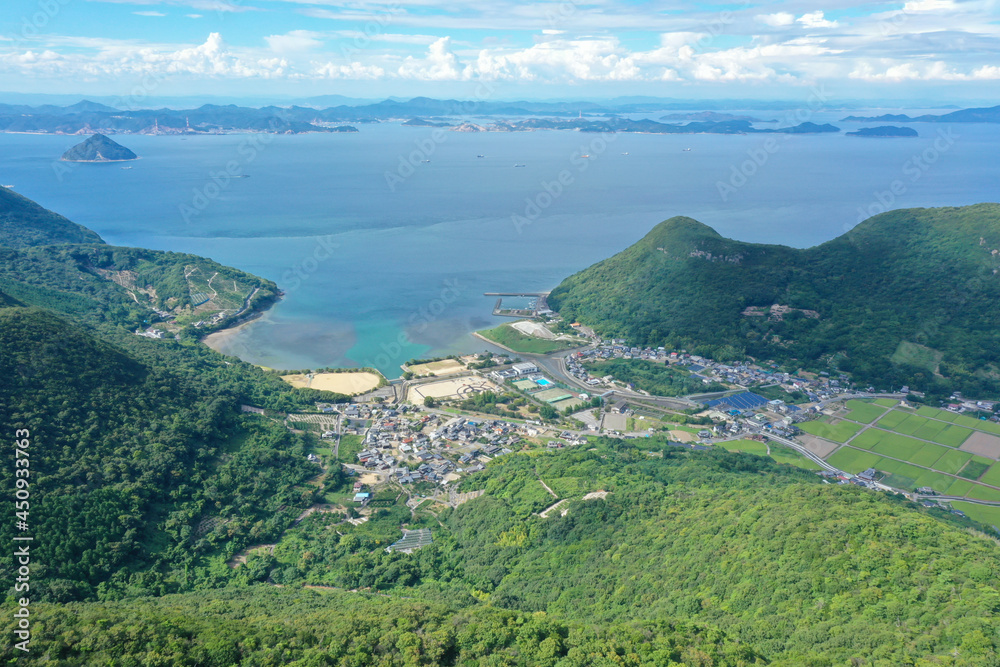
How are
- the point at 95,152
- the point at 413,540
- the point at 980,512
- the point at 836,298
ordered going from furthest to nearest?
the point at 95,152 < the point at 836,298 < the point at 980,512 < the point at 413,540

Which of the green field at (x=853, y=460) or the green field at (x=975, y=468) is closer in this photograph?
the green field at (x=975, y=468)

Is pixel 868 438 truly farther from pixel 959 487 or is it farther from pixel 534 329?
pixel 534 329

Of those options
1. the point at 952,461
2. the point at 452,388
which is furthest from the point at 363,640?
the point at 952,461

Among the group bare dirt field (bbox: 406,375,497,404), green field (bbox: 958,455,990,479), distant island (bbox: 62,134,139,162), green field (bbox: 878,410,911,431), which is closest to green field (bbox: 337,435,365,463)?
bare dirt field (bbox: 406,375,497,404)

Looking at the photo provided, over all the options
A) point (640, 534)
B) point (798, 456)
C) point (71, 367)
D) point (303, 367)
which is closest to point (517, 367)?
point (303, 367)

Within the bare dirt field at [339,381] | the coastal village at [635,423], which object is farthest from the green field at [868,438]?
the bare dirt field at [339,381]

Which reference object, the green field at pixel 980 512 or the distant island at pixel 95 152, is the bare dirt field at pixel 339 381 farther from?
the distant island at pixel 95 152
